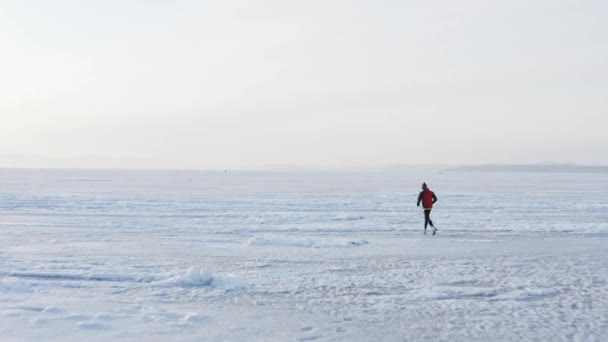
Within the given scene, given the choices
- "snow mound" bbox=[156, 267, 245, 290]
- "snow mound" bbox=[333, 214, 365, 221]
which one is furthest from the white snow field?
"snow mound" bbox=[333, 214, 365, 221]

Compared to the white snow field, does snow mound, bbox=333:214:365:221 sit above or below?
below

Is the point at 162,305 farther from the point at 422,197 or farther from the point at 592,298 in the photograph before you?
the point at 422,197

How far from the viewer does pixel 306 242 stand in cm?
1333

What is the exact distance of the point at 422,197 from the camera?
1587cm

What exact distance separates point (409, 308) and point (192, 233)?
9209 millimetres

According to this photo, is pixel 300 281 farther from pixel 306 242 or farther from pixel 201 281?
pixel 306 242

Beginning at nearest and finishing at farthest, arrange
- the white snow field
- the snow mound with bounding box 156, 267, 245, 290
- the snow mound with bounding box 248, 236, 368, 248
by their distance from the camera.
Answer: the white snow field → the snow mound with bounding box 156, 267, 245, 290 → the snow mound with bounding box 248, 236, 368, 248

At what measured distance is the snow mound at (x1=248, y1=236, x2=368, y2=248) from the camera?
13.0 m

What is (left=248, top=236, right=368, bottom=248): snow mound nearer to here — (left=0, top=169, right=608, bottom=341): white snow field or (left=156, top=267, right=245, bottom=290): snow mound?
(left=0, top=169, right=608, bottom=341): white snow field

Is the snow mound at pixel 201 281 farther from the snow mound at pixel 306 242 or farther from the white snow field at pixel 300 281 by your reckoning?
the snow mound at pixel 306 242

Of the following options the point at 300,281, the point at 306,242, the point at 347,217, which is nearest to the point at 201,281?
the point at 300,281

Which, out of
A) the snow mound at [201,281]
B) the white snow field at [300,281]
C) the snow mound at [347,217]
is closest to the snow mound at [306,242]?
the white snow field at [300,281]

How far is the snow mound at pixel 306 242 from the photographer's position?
1305 centimetres

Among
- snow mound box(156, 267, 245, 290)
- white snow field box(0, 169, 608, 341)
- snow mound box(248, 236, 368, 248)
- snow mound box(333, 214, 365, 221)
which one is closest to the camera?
white snow field box(0, 169, 608, 341)
